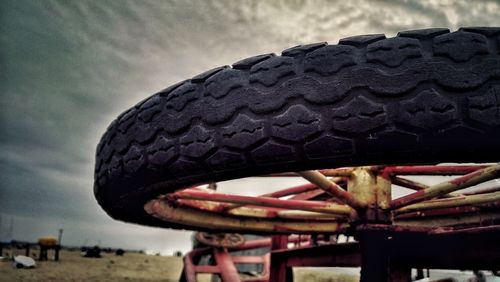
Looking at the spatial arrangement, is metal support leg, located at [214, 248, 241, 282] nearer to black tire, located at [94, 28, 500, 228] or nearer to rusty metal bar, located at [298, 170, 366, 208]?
rusty metal bar, located at [298, 170, 366, 208]

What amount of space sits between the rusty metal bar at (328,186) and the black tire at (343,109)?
33 centimetres

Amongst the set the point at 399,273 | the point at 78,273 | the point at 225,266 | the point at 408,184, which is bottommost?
the point at 78,273

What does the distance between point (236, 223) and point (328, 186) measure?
1147 millimetres

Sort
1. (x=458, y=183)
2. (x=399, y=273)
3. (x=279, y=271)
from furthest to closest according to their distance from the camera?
(x=279, y=271)
(x=399, y=273)
(x=458, y=183)

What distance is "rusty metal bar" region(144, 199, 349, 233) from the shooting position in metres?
2.10

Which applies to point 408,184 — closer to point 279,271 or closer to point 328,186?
point 328,186

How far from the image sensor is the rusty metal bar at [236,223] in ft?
6.90

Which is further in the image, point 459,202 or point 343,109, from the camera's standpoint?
point 459,202

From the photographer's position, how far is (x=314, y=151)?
3.30ft

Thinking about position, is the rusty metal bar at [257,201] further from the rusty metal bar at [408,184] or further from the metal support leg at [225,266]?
the metal support leg at [225,266]

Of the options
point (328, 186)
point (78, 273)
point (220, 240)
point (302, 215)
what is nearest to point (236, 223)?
point (302, 215)

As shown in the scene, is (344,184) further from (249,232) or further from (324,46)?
(324,46)

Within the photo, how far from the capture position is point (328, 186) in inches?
57.9

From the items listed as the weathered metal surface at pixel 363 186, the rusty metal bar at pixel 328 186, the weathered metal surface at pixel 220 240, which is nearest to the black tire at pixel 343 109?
the rusty metal bar at pixel 328 186
